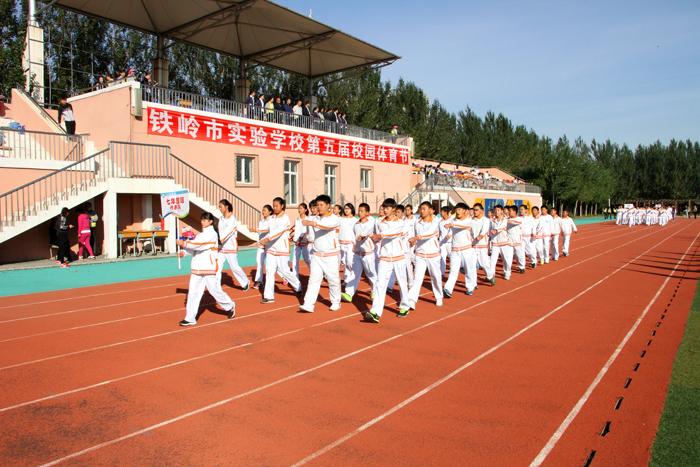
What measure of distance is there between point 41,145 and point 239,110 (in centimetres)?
793

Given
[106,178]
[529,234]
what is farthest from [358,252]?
[106,178]

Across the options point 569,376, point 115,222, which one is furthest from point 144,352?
point 115,222

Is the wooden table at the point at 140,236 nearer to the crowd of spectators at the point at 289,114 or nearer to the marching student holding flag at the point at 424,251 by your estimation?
the crowd of spectators at the point at 289,114

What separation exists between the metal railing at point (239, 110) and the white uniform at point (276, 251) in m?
11.2

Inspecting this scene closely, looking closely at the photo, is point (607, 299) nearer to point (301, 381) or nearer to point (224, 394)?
point (301, 381)

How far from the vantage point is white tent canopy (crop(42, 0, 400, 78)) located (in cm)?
2000

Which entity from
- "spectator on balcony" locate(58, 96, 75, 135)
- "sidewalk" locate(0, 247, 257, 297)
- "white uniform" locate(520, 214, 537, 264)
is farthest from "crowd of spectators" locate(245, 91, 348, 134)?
"white uniform" locate(520, 214, 537, 264)

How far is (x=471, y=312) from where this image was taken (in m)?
8.62

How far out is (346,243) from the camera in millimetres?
11156

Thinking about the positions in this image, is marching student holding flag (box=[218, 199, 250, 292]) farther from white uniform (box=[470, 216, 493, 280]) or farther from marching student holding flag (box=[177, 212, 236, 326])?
white uniform (box=[470, 216, 493, 280])

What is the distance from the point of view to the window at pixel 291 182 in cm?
2275

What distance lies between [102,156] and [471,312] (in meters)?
13.7

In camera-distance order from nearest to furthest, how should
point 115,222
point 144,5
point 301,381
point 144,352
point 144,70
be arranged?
point 301,381 < point 144,352 < point 115,222 < point 144,5 < point 144,70

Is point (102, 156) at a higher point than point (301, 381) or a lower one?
higher
